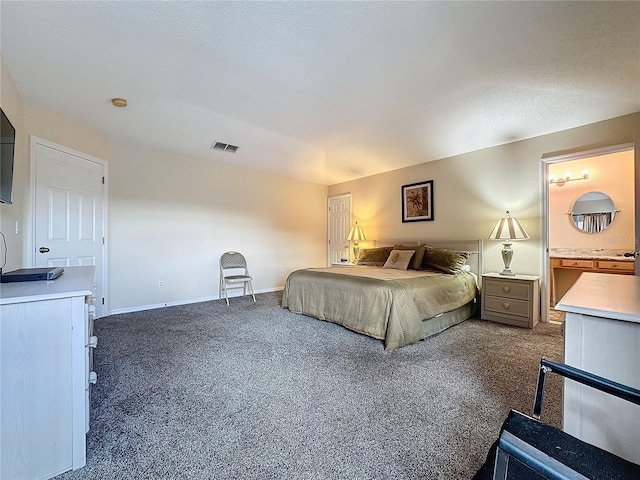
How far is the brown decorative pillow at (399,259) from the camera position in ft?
12.9

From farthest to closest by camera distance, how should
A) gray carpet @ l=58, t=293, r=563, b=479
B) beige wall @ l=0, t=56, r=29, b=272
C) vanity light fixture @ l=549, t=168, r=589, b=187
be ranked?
vanity light fixture @ l=549, t=168, r=589, b=187, beige wall @ l=0, t=56, r=29, b=272, gray carpet @ l=58, t=293, r=563, b=479

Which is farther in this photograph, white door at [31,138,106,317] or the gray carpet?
white door at [31,138,106,317]

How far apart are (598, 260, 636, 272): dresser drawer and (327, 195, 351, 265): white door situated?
3.95 meters

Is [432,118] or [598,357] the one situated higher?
[432,118]

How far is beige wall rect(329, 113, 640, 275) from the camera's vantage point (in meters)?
3.20

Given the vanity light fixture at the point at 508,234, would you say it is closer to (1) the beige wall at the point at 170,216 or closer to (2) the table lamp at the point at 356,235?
(2) the table lamp at the point at 356,235

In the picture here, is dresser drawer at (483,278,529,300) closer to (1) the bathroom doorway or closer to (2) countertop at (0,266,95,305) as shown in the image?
(1) the bathroom doorway

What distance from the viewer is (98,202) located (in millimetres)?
3535

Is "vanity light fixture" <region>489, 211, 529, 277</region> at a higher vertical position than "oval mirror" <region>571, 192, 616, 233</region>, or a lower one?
lower

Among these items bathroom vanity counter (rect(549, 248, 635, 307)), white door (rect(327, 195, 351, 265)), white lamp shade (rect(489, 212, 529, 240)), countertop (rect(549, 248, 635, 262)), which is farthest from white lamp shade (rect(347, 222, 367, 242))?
countertop (rect(549, 248, 635, 262))

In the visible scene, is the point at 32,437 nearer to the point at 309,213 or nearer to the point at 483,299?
the point at 483,299

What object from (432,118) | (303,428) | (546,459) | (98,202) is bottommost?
(303,428)

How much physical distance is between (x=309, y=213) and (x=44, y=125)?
166 inches

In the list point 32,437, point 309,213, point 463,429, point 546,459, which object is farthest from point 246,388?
point 309,213
